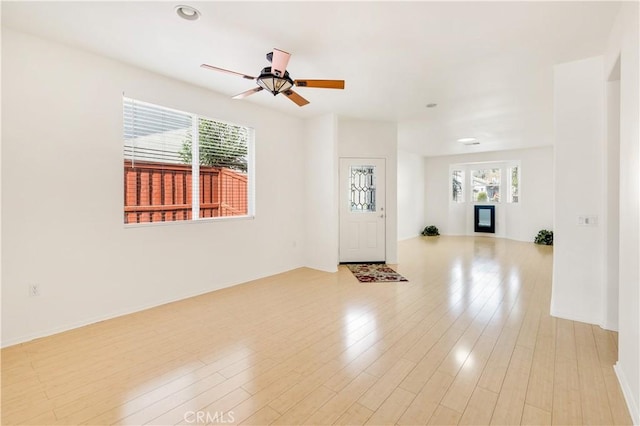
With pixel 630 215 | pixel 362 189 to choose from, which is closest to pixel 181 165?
pixel 362 189

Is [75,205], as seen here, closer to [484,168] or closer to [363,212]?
[363,212]

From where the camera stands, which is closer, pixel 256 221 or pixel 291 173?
pixel 256 221

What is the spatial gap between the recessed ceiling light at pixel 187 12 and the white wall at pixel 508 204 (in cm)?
945

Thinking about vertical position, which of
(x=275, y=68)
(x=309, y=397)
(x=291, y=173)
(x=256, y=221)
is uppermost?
(x=275, y=68)

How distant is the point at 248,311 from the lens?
139 inches

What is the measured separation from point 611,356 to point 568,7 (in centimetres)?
282

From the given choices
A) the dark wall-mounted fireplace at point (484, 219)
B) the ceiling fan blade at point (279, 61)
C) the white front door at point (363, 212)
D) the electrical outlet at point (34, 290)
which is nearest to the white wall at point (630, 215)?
the ceiling fan blade at point (279, 61)

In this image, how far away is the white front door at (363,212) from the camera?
20.1 feet

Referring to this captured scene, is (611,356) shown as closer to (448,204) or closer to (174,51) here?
(174,51)

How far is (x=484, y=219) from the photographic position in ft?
32.4

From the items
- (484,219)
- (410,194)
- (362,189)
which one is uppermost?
(410,194)

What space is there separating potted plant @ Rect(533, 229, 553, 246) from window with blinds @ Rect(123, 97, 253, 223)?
320 inches

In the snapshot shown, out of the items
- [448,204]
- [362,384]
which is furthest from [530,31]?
[448,204]

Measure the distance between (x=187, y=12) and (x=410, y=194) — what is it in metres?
8.51
